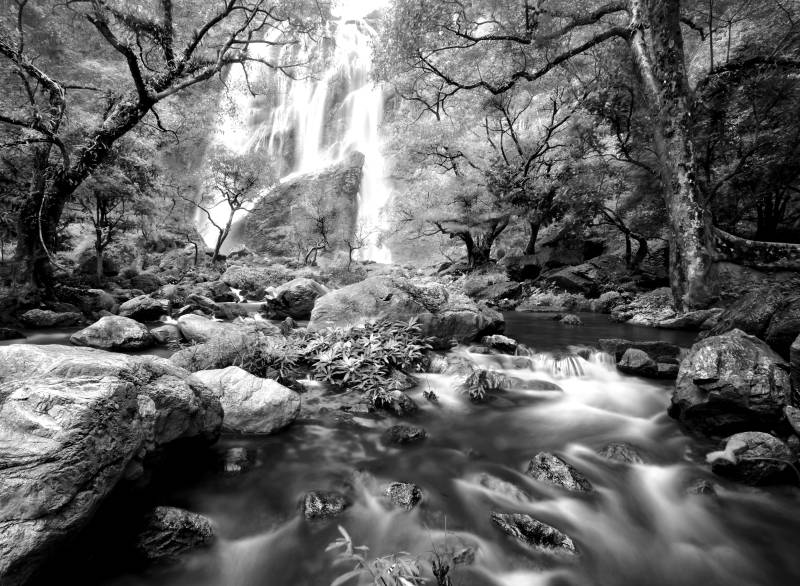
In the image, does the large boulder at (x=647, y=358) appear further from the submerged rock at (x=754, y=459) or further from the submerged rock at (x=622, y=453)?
the submerged rock at (x=754, y=459)

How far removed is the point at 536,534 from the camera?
2.68 meters

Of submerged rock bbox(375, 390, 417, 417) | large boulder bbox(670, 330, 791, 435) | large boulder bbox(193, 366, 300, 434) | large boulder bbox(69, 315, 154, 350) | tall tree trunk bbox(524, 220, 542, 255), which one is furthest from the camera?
tall tree trunk bbox(524, 220, 542, 255)

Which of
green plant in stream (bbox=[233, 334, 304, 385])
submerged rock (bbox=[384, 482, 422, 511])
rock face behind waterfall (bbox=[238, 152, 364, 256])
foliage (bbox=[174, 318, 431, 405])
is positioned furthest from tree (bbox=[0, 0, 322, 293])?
rock face behind waterfall (bbox=[238, 152, 364, 256])

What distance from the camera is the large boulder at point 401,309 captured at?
7.64 m

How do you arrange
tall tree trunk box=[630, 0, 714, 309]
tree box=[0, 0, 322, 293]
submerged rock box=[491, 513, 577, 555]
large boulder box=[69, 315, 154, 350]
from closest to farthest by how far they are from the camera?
submerged rock box=[491, 513, 577, 555] < large boulder box=[69, 315, 154, 350] < tall tree trunk box=[630, 0, 714, 309] < tree box=[0, 0, 322, 293]

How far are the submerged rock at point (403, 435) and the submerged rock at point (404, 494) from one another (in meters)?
0.85

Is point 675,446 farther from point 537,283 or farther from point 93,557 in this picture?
point 537,283

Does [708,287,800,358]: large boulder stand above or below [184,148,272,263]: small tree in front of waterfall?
below

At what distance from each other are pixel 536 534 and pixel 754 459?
7.21ft

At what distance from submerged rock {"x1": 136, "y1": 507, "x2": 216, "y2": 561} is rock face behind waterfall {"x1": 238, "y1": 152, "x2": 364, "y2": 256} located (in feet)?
95.6

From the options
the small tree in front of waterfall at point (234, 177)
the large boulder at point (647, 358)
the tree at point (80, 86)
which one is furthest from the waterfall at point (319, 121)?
the large boulder at point (647, 358)

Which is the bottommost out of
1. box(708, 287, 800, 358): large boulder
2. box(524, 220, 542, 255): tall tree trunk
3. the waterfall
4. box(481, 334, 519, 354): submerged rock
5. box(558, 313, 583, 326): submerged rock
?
box(481, 334, 519, 354): submerged rock

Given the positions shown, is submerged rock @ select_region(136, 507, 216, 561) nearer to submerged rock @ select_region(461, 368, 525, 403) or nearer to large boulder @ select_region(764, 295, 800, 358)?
submerged rock @ select_region(461, 368, 525, 403)

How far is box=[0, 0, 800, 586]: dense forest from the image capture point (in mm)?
2477
